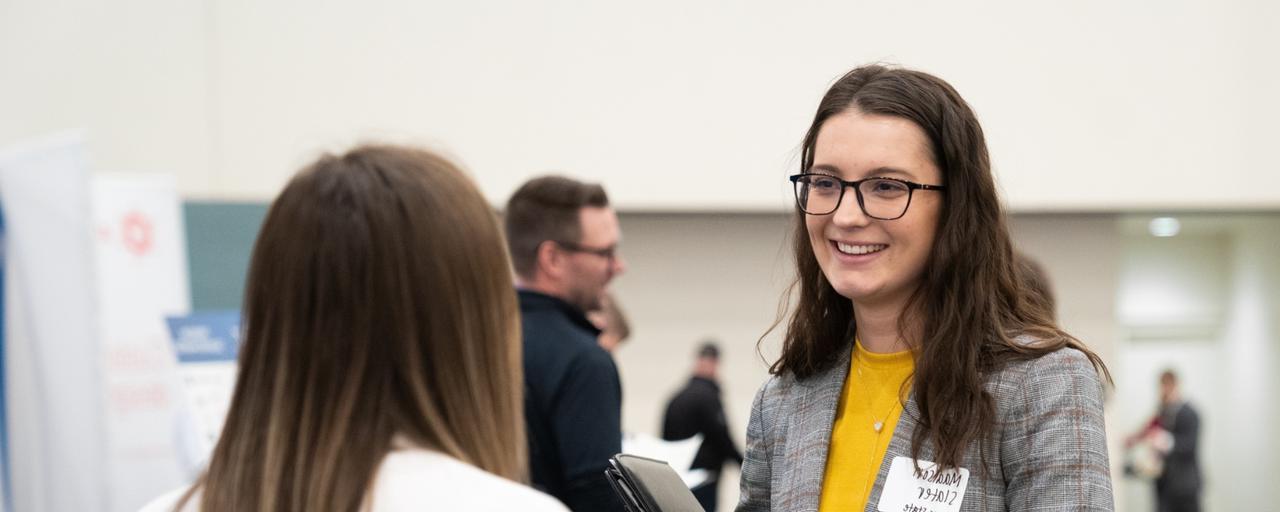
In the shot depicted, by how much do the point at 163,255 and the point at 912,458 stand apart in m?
4.92

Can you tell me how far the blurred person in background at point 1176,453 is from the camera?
8.91 meters

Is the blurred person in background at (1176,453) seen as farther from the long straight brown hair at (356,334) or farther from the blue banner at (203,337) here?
the long straight brown hair at (356,334)

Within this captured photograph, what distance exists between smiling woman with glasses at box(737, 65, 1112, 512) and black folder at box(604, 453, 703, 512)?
0.59ft

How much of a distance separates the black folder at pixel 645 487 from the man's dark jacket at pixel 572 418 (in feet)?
3.15

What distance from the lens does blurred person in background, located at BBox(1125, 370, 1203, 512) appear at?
29.2 feet

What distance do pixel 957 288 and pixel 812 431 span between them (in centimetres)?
29

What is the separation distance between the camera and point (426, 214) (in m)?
1.11

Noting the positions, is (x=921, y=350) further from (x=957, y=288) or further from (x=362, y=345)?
(x=362, y=345)

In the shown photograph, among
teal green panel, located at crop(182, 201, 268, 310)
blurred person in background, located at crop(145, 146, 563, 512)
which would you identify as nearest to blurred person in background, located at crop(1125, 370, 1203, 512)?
teal green panel, located at crop(182, 201, 268, 310)

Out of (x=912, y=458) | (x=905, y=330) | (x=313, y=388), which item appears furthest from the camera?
(x=905, y=330)

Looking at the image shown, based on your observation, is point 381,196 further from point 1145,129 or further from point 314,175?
point 1145,129

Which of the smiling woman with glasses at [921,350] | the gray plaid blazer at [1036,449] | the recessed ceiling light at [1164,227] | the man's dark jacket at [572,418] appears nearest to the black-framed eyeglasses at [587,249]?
the man's dark jacket at [572,418]

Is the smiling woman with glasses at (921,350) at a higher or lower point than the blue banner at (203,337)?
higher

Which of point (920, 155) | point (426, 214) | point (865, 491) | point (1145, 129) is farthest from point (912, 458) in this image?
point (1145, 129)
